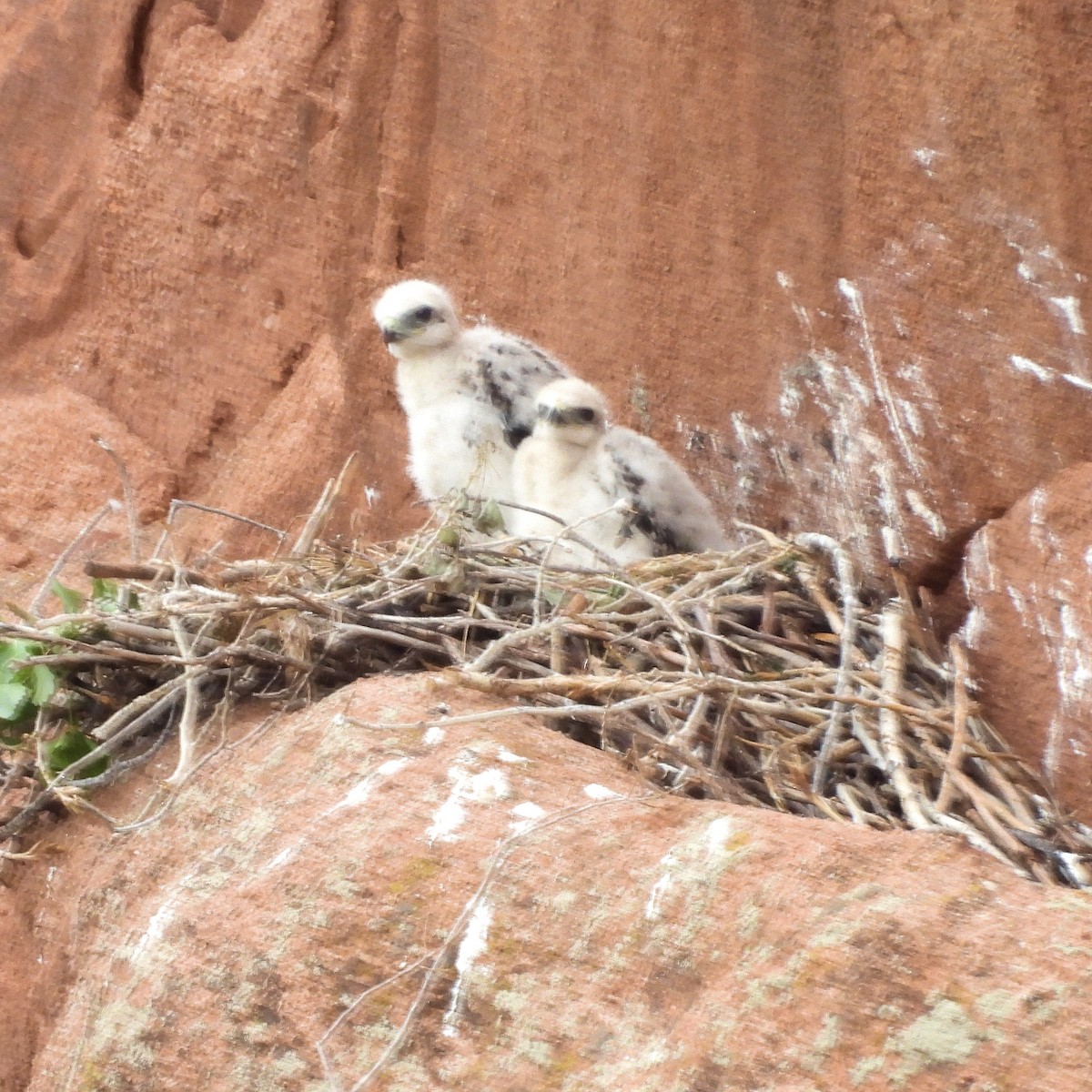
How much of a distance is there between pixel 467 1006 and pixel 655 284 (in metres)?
3.44

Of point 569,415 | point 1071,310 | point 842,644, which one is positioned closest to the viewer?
point 842,644

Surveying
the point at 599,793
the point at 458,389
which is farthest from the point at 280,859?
the point at 458,389

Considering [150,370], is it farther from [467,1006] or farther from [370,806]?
[467,1006]

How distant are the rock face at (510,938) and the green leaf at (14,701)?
441 mm

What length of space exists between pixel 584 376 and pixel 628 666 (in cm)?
223

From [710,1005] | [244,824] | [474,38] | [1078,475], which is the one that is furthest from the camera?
[474,38]

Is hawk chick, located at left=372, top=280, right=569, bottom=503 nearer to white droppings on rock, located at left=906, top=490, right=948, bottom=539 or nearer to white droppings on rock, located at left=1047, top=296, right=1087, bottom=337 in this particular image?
white droppings on rock, located at left=906, top=490, right=948, bottom=539

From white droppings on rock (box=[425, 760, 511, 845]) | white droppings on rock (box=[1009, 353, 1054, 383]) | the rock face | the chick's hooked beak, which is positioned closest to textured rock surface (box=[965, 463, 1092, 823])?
white droppings on rock (box=[1009, 353, 1054, 383])

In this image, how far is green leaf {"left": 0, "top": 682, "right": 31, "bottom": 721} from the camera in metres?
3.55

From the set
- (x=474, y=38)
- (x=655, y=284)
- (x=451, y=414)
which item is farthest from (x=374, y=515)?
(x=474, y=38)

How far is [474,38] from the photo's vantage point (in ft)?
19.2

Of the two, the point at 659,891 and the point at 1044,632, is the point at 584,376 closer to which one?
the point at 1044,632

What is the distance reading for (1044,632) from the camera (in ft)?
12.3

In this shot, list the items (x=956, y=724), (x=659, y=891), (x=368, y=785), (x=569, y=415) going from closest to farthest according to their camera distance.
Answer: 1. (x=659, y=891)
2. (x=368, y=785)
3. (x=956, y=724)
4. (x=569, y=415)
